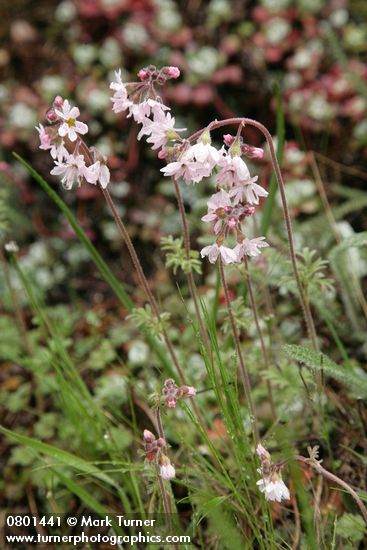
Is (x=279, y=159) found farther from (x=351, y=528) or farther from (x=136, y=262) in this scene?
(x=351, y=528)

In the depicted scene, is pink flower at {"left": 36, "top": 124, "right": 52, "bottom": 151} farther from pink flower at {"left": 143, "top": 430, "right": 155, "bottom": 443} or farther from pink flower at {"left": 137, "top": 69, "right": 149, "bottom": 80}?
pink flower at {"left": 143, "top": 430, "right": 155, "bottom": 443}

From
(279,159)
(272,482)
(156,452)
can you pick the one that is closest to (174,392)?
(156,452)

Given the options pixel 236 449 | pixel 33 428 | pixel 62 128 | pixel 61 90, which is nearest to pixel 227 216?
pixel 62 128

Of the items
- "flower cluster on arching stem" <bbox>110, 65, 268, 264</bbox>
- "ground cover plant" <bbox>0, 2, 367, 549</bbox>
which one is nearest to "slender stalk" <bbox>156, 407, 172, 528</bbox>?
"ground cover plant" <bbox>0, 2, 367, 549</bbox>

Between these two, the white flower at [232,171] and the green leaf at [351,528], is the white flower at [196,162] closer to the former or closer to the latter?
the white flower at [232,171]

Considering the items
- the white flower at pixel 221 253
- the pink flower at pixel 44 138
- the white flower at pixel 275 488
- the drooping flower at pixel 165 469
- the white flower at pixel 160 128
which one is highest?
the pink flower at pixel 44 138

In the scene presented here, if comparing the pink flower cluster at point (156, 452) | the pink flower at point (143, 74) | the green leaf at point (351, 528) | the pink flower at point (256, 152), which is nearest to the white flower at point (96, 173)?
the pink flower at point (143, 74)

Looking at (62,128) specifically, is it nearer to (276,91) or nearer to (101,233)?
(276,91)
